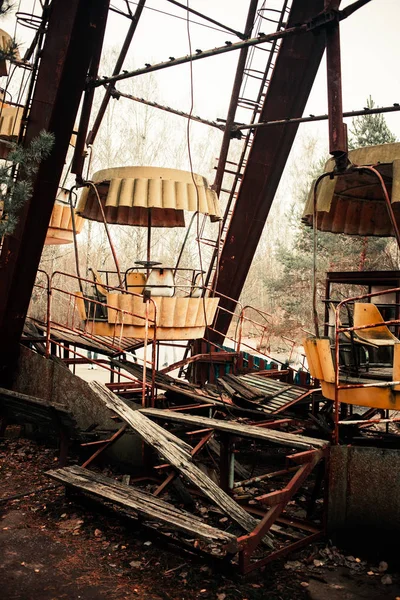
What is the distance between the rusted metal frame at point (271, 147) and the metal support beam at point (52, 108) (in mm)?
3972

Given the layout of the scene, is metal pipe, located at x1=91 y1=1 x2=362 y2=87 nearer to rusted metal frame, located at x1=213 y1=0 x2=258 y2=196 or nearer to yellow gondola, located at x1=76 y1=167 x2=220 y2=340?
yellow gondola, located at x1=76 y1=167 x2=220 y2=340

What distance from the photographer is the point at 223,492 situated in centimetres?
660

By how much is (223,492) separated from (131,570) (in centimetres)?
125

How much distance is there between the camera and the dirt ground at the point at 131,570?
5.44 meters

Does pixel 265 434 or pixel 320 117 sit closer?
pixel 265 434

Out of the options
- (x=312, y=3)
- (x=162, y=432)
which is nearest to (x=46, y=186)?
(x=162, y=432)

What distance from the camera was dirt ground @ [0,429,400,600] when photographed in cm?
544

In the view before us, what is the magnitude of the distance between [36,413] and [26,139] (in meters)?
4.04

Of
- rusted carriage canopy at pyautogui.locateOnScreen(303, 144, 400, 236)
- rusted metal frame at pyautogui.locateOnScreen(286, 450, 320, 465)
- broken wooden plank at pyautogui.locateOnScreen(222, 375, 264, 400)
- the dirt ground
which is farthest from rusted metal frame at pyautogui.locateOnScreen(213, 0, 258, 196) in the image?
the dirt ground

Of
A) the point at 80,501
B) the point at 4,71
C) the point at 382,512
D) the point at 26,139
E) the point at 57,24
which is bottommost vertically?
the point at 80,501

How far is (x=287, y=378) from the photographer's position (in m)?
12.3

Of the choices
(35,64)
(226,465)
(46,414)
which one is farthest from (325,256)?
(226,465)

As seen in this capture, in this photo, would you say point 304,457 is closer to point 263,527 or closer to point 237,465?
point 263,527

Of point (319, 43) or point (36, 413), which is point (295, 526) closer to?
point (36, 413)
